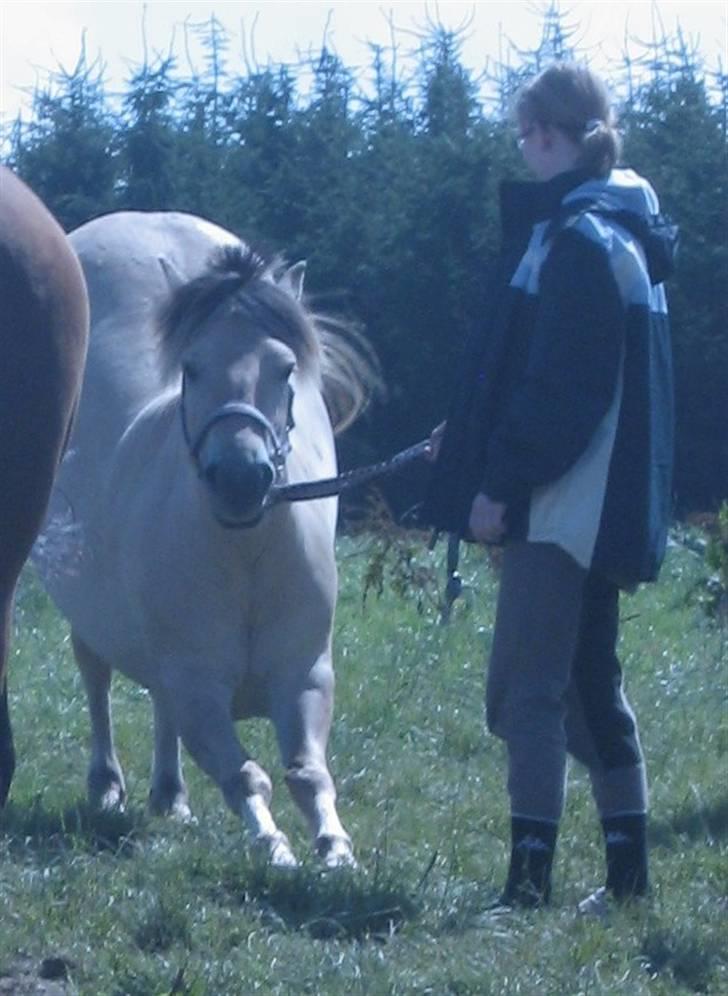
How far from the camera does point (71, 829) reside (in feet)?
16.1

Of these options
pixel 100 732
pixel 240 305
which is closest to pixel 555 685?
pixel 240 305

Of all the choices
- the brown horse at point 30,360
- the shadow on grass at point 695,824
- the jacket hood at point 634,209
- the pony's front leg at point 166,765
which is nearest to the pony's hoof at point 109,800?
the pony's front leg at point 166,765

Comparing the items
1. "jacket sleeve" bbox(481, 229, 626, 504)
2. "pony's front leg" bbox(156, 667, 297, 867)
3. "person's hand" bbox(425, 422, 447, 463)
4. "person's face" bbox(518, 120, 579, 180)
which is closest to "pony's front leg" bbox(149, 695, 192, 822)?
"pony's front leg" bbox(156, 667, 297, 867)

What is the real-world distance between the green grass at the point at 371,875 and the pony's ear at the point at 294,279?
5.14 feet

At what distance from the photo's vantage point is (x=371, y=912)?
4160 millimetres

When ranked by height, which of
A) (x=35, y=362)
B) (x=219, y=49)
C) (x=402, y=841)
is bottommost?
(x=402, y=841)

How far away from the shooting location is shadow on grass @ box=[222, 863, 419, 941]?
13.4 ft

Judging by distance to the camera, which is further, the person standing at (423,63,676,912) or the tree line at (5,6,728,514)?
the tree line at (5,6,728,514)

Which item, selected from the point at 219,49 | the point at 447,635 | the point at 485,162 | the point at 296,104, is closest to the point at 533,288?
the point at 447,635

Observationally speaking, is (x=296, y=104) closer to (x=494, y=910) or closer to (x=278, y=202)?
(x=278, y=202)

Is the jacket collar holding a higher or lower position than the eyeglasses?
lower

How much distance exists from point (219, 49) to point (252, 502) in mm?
22132

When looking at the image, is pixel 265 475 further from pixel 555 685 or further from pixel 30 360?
pixel 30 360

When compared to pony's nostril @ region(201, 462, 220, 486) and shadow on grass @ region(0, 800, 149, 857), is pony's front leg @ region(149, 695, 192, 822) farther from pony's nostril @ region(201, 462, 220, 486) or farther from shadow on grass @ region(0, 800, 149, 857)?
pony's nostril @ region(201, 462, 220, 486)
